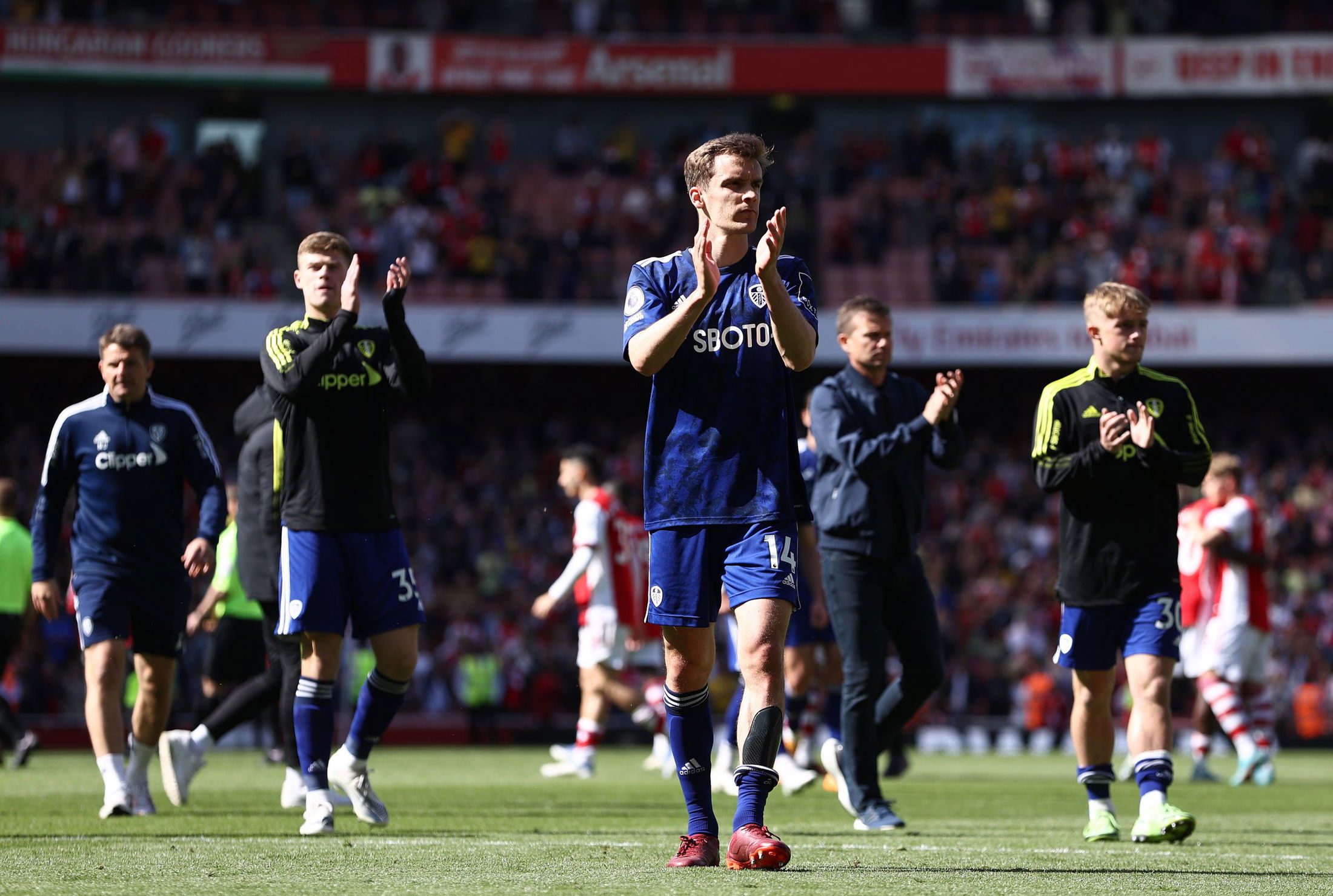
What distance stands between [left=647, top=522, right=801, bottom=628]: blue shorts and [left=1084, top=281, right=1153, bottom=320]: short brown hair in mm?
2222

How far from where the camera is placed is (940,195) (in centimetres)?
3064

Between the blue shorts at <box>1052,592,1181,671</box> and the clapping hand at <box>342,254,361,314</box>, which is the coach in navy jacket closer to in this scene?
the blue shorts at <box>1052,592,1181,671</box>

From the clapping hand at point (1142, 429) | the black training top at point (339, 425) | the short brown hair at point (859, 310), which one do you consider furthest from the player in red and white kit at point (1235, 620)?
the black training top at point (339, 425)

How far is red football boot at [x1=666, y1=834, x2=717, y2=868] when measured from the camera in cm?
544

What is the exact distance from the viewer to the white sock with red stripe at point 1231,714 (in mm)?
12305

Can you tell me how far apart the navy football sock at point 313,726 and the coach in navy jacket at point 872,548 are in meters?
2.32

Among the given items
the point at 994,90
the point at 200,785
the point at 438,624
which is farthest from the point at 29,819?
the point at 994,90

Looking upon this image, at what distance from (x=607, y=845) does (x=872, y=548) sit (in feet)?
6.60

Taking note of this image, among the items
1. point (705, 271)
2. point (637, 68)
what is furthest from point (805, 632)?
point (637, 68)

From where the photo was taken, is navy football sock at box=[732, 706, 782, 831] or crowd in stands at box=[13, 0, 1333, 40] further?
crowd in stands at box=[13, 0, 1333, 40]

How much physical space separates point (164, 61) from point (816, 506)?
82.5ft

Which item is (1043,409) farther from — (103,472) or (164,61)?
(164,61)

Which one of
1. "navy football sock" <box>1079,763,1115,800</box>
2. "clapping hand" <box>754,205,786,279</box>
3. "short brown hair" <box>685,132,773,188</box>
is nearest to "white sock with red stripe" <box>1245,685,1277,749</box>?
"navy football sock" <box>1079,763,1115,800</box>

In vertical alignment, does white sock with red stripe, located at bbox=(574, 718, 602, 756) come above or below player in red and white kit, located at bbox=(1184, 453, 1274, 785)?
below
